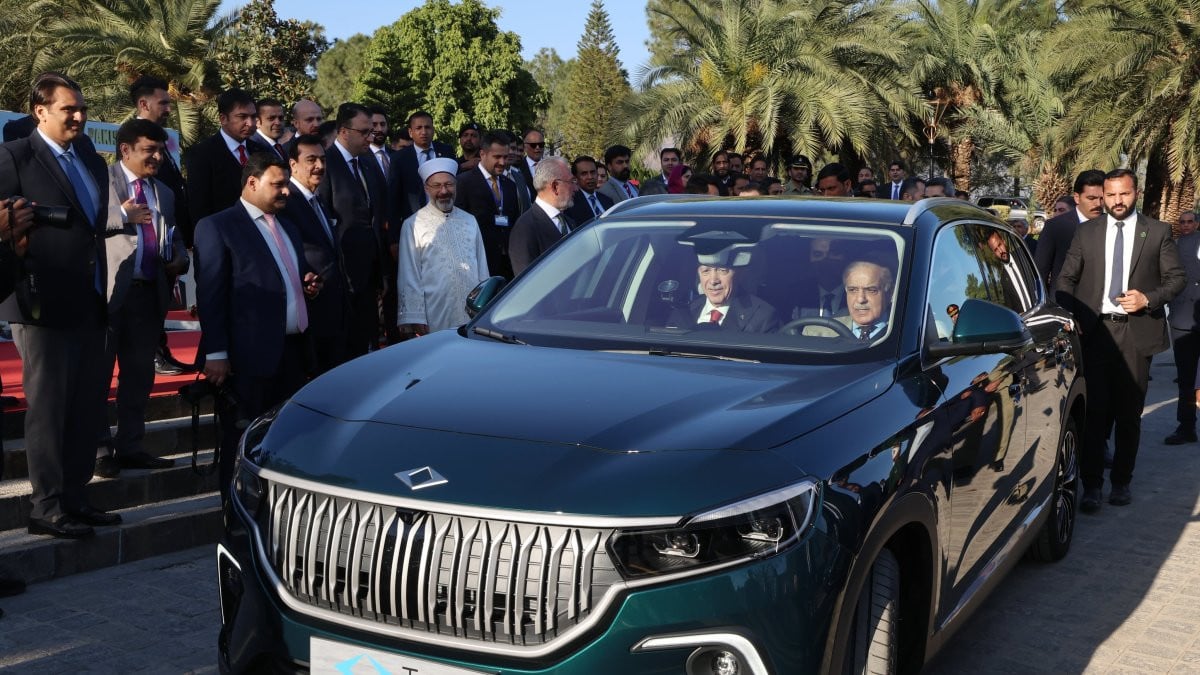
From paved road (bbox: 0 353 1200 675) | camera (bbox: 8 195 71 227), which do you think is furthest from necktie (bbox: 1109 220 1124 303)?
camera (bbox: 8 195 71 227)

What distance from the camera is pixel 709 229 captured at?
4.91 meters

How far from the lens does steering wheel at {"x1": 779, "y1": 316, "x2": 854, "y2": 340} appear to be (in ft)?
14.3

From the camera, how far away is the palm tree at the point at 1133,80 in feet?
75.6

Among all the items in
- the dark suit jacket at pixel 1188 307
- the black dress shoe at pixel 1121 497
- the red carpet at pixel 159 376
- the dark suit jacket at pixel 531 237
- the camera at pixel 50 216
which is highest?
→ the camera at pixel 50 216

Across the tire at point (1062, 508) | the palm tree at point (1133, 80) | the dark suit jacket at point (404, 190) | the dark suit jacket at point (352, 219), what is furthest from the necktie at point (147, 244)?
the palm tree at point (1133, 80)

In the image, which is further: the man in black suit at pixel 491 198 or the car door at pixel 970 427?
the man in black suit at pixel 491 198

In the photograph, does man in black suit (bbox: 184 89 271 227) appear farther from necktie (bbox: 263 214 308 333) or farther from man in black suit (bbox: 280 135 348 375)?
necktie (bbox: 263 214 308 333)

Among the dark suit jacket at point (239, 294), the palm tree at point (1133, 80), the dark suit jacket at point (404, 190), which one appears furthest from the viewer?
the palm tree at point (1133, 80)

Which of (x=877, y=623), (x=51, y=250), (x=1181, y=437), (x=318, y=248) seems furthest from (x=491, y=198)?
(x=877, y=623)

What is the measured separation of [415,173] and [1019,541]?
5.80 m

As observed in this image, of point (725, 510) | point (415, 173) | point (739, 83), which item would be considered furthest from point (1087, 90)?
point (725, 510)

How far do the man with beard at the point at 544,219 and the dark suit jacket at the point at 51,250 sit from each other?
3012mm

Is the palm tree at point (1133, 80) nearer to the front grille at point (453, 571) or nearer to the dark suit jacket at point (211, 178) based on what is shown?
the dark suit jacket at point (211, 178)

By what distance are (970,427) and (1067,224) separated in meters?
5.37
